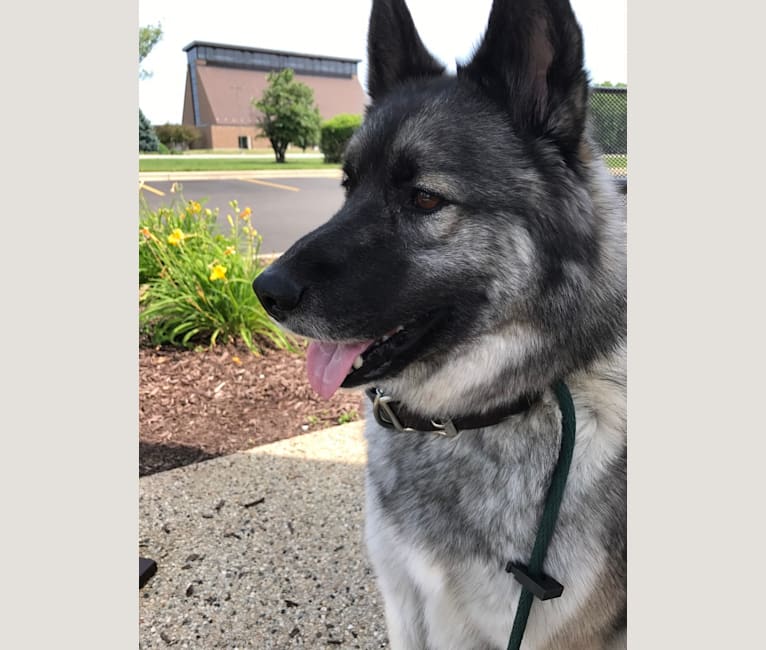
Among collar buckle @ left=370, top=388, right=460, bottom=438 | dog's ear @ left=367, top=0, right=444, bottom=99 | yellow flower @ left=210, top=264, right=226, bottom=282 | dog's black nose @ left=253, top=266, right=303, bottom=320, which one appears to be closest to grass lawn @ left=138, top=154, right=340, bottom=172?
yellow flower @ left=210, top=264, right=226, bottom=282

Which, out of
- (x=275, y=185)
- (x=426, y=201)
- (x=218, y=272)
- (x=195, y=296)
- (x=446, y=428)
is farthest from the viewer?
(x=275, y=185)

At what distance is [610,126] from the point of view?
1662 millimetres

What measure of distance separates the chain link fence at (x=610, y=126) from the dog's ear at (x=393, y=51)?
0.54m

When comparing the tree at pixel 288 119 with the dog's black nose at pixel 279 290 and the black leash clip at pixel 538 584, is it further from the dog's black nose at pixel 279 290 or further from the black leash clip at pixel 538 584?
the black leash clip at pixel 538 584

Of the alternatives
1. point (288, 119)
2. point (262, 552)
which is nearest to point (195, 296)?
point (262, 552)

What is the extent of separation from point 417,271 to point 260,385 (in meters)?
2.93

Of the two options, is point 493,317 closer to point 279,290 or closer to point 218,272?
point 279,290

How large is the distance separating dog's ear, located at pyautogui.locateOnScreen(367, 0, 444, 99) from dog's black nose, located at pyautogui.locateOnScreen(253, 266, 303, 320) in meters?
0.84

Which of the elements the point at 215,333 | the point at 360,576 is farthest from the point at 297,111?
the point at 360,576

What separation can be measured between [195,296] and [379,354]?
3.36 meters

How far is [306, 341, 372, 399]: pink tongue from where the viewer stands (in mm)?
1579

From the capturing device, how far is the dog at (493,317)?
152cm

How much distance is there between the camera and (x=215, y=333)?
179 inches

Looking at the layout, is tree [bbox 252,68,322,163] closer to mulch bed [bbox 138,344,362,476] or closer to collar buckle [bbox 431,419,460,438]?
mulch bed [bbox 138,344,362,476]
